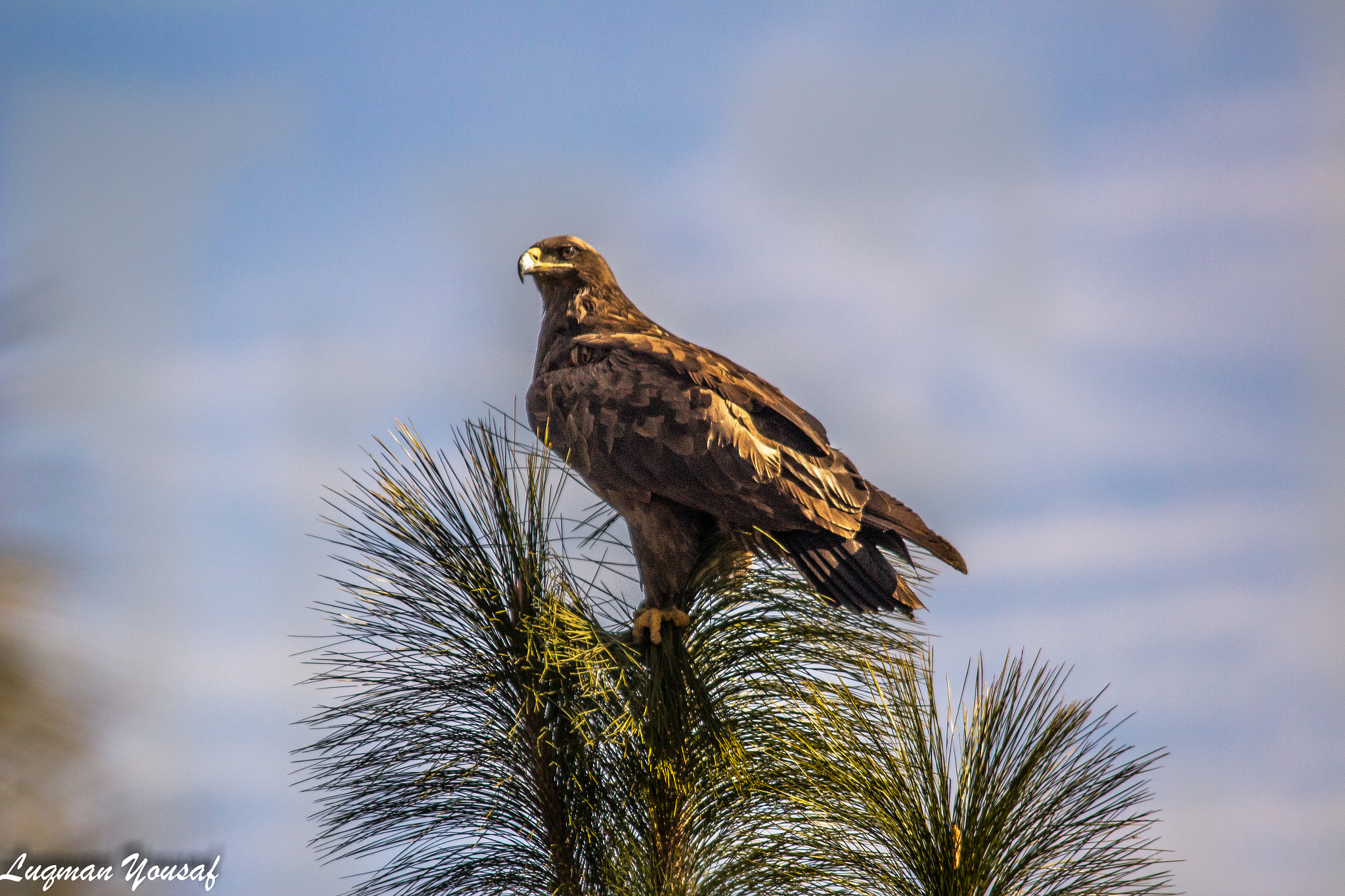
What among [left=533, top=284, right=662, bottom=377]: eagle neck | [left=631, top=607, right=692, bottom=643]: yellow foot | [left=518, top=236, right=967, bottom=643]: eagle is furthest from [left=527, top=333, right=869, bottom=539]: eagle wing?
[left=631, top=607, right=692, bottom=643]: yellow foot

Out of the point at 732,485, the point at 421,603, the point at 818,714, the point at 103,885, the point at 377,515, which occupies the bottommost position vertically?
the point at 103,885

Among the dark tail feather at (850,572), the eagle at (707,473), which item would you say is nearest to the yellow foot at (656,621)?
the eagle at (707,473)

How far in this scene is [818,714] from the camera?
10.5 feet

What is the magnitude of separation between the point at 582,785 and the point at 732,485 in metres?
1.16

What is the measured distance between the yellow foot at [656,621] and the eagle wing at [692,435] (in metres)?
0.50

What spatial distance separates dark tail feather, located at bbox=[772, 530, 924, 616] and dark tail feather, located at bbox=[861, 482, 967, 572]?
0.11 meters

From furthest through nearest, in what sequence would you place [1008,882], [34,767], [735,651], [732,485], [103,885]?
[732,485] → [735,651] → [1008,882] → [103,885] → [34,767]

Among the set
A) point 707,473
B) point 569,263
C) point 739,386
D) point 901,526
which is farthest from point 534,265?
point 901,526

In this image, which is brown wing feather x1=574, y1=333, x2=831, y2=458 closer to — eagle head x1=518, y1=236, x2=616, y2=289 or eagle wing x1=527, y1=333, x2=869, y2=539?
eagle wing x1=527, y1=333, x2=869, y2=539

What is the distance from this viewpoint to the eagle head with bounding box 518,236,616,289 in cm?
499

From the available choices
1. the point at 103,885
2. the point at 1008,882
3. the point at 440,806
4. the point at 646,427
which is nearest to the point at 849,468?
the point at 646,427

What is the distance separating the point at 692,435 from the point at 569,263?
4.66 ft

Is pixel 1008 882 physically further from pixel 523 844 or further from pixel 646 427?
pixel 646 427

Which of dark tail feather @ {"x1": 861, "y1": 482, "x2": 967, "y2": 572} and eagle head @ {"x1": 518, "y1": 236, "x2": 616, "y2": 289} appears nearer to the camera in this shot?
dark tail feather @ {"x1": 861, "y1": 482, "x2": 967, "y2": 572}
